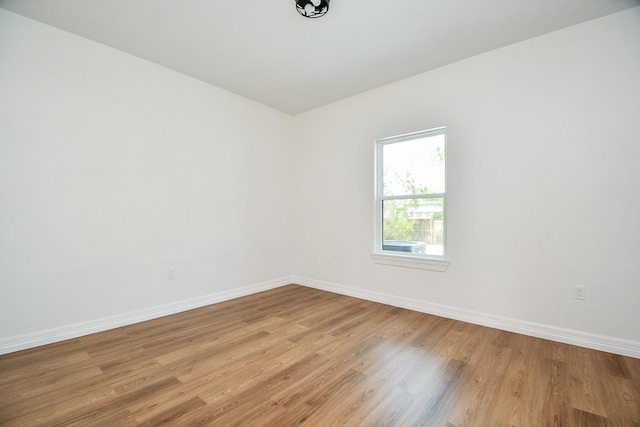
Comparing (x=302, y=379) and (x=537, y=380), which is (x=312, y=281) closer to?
(x=302, y=379)

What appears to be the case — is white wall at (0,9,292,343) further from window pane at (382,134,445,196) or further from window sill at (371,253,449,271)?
window pane at (382,134,445,196)

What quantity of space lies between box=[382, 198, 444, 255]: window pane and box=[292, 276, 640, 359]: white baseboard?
2.06 feet

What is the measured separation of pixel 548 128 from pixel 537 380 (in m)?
2.15

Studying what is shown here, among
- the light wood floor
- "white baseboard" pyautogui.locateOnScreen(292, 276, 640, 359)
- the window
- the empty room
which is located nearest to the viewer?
the light wood floor

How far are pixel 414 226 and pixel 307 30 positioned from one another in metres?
2.44

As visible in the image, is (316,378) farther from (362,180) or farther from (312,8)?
(312,8)

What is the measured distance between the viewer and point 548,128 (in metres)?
2.61

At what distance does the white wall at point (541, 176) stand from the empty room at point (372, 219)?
2 cm

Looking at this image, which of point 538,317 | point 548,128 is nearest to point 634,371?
point 538,317

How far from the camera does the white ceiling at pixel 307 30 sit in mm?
2293

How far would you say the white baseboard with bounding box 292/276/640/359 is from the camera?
90.8 inches

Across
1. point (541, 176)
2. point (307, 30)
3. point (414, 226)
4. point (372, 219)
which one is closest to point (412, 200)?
point (414, 226)

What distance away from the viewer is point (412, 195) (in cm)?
352

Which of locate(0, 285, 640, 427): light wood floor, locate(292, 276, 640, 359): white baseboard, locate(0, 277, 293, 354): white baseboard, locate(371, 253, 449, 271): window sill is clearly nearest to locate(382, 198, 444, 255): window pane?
locate(371, 253, 449, 271): window sill
